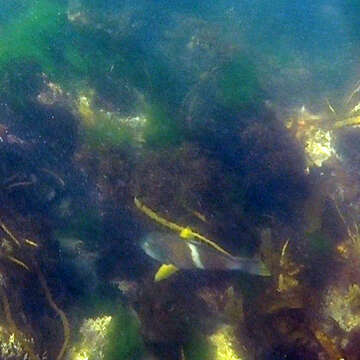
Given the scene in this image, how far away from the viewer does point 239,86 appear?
23.0 feet

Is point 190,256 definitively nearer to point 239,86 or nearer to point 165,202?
point 165,202

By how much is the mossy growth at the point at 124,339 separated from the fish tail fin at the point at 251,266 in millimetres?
1298

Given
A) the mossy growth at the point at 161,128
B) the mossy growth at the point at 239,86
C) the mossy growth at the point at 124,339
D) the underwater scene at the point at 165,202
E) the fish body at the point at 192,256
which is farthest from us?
the mossy growth at the point at 239,86

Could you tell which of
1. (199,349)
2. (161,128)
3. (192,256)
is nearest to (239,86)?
(161,128)

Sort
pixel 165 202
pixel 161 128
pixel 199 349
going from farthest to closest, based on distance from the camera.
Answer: pixel 161 128 → pixel 165 202 → pixel 199 349

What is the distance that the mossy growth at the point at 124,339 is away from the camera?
4273 millimetres

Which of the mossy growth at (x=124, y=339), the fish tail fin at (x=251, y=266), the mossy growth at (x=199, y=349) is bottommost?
the mossy growth at (x=199, y=349)

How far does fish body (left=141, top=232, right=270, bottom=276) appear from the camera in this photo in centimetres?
385

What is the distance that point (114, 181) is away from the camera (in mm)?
5359

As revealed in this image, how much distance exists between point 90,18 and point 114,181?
16.5ft

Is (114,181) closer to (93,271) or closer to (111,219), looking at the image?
(111,219)

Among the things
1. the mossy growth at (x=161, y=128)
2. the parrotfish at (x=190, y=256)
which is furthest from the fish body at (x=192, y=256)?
the mossy growth at (x=161, y=128)

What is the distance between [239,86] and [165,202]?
2.95m

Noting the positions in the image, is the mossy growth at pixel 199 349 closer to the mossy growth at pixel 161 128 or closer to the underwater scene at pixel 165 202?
the underwater scene at pixel 165 202
